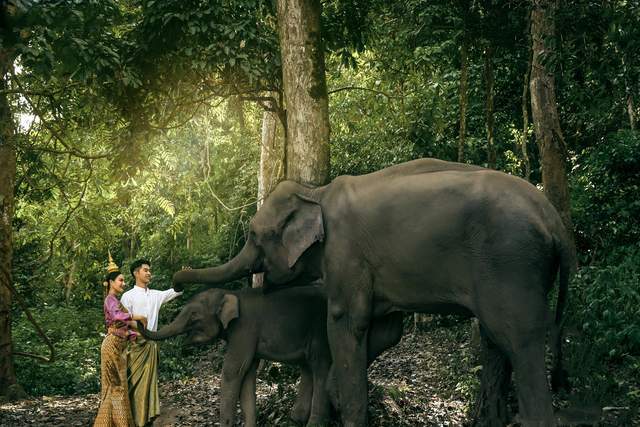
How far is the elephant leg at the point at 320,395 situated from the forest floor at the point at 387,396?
1.55ft

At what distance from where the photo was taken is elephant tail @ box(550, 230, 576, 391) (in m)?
5.89

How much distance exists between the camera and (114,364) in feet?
26.2

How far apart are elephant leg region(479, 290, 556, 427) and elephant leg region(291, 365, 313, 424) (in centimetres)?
257

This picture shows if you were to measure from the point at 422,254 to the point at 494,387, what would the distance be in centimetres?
153

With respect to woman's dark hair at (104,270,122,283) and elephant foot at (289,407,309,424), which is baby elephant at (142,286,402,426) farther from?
woman's dark hair at (104,270,122,283)

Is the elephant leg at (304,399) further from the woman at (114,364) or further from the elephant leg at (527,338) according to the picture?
the elephant leg at (527,338)

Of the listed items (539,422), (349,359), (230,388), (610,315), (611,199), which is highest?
(611,199)

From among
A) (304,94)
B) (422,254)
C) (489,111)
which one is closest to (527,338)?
(422,254)

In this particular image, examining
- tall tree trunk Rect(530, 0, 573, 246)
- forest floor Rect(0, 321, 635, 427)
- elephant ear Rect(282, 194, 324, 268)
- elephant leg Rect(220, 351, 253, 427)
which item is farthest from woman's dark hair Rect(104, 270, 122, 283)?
tall tree trunk Rect(530, 0, 573, 246)

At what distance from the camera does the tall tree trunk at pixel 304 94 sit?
27.4 ft

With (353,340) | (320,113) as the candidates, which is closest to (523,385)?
(353,340)

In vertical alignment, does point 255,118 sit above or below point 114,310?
above

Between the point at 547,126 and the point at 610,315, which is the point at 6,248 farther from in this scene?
the point at 610,315

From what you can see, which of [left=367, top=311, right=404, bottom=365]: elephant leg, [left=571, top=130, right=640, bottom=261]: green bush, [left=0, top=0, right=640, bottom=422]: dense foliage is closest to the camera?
[left=367, top=311, right=404, bottom=365]: elephant leg
